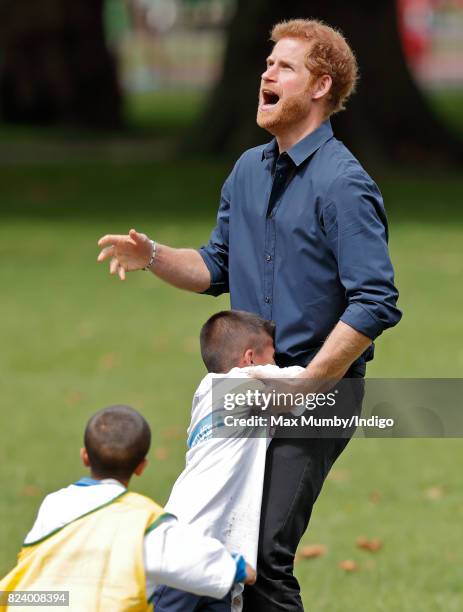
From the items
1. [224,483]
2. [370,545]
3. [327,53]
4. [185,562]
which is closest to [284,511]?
[224,483]

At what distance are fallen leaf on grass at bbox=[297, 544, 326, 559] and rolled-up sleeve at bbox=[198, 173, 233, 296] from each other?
2.24 meters

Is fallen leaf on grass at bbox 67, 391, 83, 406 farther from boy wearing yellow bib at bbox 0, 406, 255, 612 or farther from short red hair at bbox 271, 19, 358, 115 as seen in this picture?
boy wearing yellow bib at bbox 0, 406, 255, 612

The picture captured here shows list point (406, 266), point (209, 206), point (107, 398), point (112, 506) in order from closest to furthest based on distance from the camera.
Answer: point (112, 506), point (107, 398), point (406, 266), point (209, 206)

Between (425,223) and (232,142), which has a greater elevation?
(232,142)

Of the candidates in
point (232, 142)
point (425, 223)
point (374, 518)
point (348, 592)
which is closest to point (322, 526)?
point (374, 518)

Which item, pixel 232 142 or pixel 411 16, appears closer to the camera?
pixel 232 142

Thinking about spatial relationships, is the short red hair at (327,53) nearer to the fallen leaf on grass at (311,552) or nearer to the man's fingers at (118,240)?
the man's fingers at (118,240)

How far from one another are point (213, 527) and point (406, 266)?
1238cm

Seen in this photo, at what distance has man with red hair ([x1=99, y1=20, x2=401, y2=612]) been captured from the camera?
14.7 ft

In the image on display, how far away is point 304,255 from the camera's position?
15.3 ft

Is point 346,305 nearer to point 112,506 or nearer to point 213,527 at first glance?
point 213,527

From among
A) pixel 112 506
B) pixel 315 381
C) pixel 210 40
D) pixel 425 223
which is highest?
pixel 210 40

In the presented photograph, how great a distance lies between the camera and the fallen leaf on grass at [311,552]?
7.02 meters

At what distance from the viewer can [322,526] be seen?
7582mm
